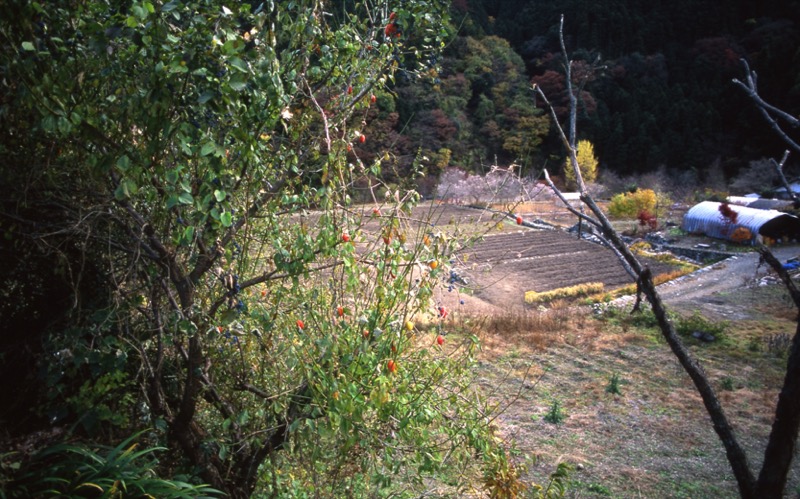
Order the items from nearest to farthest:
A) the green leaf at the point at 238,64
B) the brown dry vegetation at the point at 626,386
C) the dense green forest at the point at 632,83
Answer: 1. the green leaf at the point at 238,64
2. the brown dry vegetation at the point at 626,386
3. the dense green forest at the point at 632,83

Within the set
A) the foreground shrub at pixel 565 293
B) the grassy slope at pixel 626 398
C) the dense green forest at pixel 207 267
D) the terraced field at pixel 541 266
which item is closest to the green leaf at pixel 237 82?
the dense green forest at pixel 207 267

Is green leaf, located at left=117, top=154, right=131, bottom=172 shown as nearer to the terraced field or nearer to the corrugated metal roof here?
the terraced field

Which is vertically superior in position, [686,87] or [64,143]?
[686,87]

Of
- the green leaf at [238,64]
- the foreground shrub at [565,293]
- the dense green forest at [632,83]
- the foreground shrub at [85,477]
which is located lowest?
the foreground shrub at [565,293]

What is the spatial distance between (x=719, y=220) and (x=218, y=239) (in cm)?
2066

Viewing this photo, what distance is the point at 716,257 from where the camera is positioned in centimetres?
1709

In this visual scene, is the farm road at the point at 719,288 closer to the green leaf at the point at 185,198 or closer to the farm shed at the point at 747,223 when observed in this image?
the farm shed at the point at 747,223

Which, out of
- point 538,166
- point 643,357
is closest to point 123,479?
point 643,357

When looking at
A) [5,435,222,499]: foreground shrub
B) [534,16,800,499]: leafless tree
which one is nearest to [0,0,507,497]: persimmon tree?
[5,435,222,499]: foreground shrub

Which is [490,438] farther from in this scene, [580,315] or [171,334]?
[580,315]

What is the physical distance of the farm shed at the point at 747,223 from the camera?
1780cm

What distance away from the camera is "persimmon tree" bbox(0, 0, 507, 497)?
5.51 ft

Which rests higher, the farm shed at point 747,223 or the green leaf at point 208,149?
the green leaf at point 208,149

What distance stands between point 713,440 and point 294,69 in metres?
6.17
